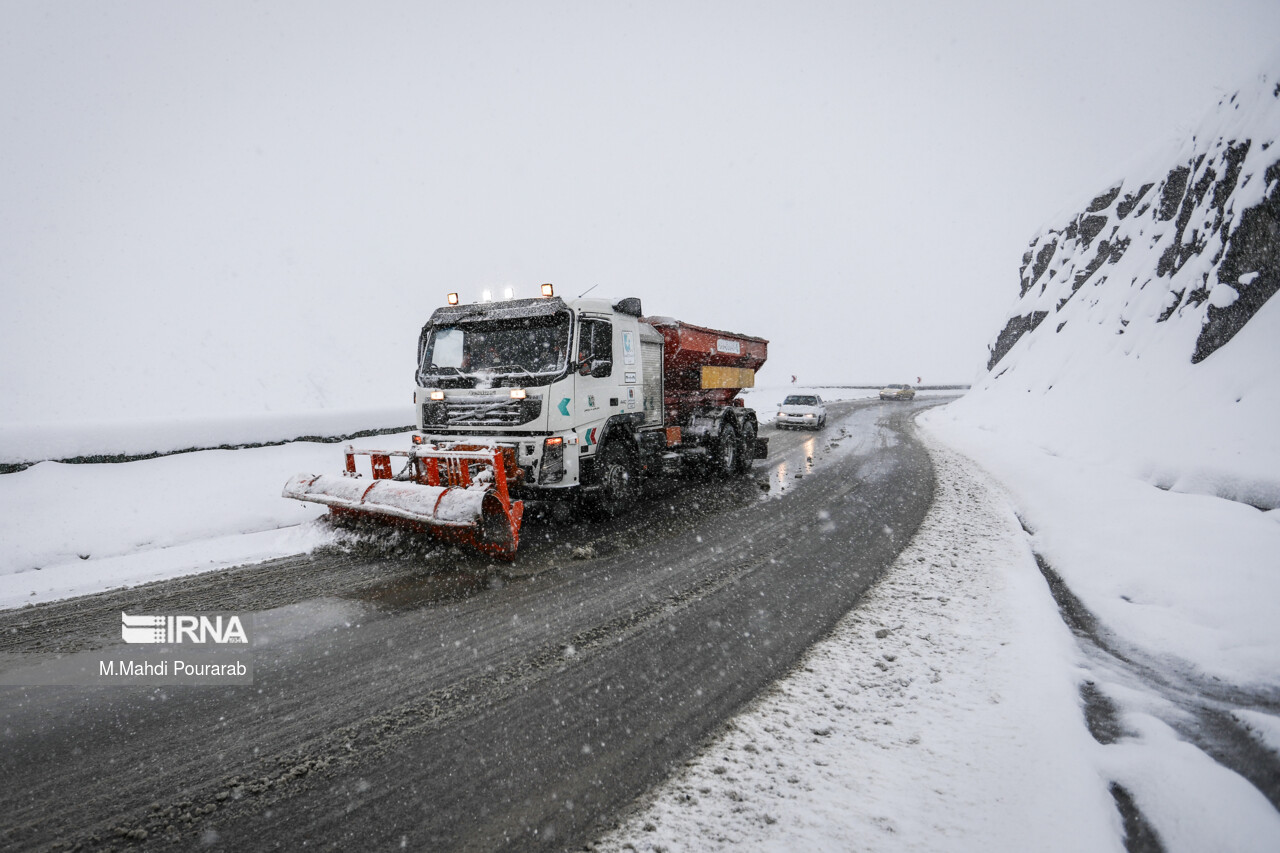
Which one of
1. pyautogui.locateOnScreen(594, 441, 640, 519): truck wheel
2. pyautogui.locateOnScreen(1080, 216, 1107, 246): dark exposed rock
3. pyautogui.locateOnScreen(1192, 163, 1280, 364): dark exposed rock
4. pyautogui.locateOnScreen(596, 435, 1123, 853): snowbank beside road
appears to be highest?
pyautogui.locateOnScreen(1080, 216, 1107, 246): dark exposed rock

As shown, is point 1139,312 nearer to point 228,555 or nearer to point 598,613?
point 598,613

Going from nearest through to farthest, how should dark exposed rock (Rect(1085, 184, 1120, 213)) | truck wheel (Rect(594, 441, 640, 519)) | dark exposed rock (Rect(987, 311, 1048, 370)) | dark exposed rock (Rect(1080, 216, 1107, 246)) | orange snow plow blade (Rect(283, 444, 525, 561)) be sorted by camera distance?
orange snow plow blade (Rect(283, 444, 525, 561)) < truck wheel (Rect(594, 441, 640, 519)) < dark exposed rock (Rect(1080, 216, 1107, 246)) < dark exposed rock (Rect(1085, 184, 1120, 213)) < dark exposed rock (Rect(987, 311, 1048, 370))

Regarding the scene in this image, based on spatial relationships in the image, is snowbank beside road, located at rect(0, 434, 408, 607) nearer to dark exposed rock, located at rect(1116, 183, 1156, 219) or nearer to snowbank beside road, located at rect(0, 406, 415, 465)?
snowbank beside road, located at rect(0, 406, 415, 465)

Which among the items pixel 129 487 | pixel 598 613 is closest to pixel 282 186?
pixel 129 487

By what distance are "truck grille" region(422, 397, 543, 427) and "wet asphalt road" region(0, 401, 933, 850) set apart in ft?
5.14

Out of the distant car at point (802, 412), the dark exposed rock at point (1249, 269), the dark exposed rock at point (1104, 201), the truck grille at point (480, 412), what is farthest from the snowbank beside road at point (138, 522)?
the dark exposed rock at point (1104, 201)

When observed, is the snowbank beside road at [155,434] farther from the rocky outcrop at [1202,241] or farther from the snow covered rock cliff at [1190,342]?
the rocky outcrop at [1202,241]

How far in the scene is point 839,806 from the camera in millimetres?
2402

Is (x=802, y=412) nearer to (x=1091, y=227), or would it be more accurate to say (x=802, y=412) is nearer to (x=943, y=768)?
(x=943, y=768)

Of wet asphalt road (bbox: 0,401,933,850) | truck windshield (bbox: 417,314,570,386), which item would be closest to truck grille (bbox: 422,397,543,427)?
truck windshield (bbox: 417,314,570,386)

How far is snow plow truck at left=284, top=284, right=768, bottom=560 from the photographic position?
5.85 meters

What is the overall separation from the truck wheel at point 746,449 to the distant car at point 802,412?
29.0 ft

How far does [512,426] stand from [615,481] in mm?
1857

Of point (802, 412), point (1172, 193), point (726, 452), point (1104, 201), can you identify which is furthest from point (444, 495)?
point (1104, 201)
